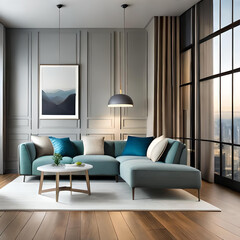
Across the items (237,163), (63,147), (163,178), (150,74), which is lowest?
(163,178)

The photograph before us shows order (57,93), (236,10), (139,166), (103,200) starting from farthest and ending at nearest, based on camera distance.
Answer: (57,93)
(236,10)
(139,166)
(103,200)

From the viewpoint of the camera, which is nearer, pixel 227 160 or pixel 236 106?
pixel 236 106

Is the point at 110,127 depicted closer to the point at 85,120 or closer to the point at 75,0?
the point at 85,120

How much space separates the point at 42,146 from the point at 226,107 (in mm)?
3137

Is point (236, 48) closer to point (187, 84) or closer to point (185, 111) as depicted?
point (187, 84)

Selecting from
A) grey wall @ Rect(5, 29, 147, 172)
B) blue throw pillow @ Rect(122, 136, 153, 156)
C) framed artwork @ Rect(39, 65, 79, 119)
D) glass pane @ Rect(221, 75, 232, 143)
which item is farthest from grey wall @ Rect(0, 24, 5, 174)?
glass pane @ Rect(221, 75, 232, 143)

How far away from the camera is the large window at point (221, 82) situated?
4496 millimetres

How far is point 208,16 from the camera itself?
5.21 m

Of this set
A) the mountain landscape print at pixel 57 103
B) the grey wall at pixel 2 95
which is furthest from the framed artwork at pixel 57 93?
the grey wall at pixel 2 95

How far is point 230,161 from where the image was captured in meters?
4.62

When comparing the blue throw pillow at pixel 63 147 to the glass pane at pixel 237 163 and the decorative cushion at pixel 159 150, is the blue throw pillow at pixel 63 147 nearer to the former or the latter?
the decorative cushion at pixel 159 150

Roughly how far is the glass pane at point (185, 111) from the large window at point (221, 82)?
16.1 inches

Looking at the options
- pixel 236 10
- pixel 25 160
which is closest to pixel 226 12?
pixel 236 10

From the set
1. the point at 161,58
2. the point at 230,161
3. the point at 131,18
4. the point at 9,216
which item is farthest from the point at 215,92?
the point at 9,216
